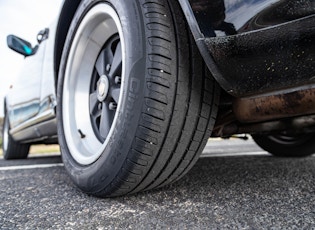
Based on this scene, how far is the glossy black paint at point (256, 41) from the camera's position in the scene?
716 millimetres

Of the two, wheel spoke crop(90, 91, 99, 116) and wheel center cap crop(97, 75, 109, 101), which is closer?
wheel center cap crop(97, 75, 109, 101)

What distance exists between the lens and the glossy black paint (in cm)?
72

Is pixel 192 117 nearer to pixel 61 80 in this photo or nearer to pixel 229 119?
pixel 229 119

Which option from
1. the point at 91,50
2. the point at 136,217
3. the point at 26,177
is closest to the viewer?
the point at 136,217

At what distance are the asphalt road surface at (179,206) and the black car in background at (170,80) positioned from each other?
0.08m

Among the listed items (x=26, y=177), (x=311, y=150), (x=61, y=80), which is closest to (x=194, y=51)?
(x=61, y=80)

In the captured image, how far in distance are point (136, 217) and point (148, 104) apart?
0.35m

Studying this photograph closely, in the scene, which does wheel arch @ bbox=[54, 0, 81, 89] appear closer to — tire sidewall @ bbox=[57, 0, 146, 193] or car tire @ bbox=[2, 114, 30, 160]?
tire sidewall @ bbox=[57, 0, 146, 193]

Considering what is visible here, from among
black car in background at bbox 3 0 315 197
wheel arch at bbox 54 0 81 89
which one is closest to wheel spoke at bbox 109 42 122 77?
black car in background at bbox 3 0 315 197

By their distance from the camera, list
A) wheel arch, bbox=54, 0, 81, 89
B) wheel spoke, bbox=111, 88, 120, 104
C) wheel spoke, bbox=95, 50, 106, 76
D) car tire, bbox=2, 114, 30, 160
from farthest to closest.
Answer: car tire, bbox=2, 114, 30, 160
wheel arch, bbox=54, 0, 81, 89
wheel spoke, bbox=95, 50, 106, 76
wheel spoke, bbox=111, 88, 120, 104

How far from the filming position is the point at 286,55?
0.75 meters

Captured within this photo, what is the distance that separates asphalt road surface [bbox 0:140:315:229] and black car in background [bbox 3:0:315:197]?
84 millimetres

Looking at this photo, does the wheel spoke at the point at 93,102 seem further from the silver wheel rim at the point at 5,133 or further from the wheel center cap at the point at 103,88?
the silver wheel rim at the point at 5,133

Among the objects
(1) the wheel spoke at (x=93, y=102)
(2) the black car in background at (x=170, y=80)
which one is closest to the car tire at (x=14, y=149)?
(2) the black car in background at (x=170, y=80)
